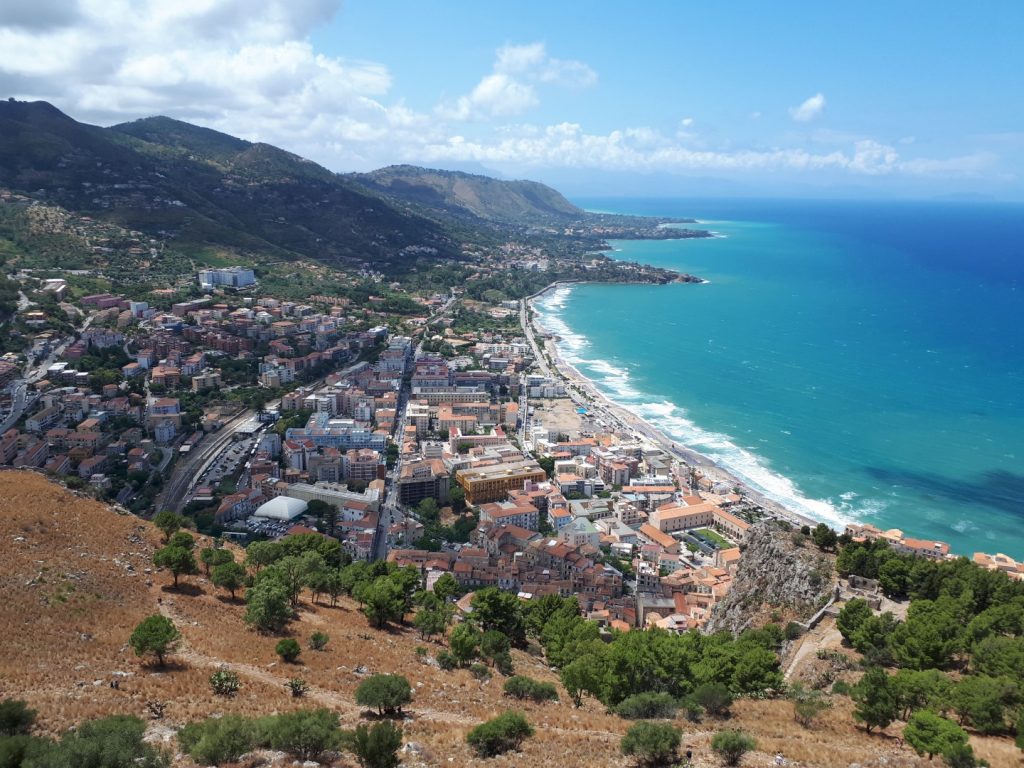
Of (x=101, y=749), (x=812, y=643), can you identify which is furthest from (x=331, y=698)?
(x=812, y=643)

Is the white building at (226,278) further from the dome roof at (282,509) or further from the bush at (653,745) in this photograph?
the bush at (653,745)

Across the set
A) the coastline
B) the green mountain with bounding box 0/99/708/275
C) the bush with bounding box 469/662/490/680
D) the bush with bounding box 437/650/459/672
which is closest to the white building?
the green mountain with bounding box 0/99/708/275

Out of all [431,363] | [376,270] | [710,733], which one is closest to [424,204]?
[376,270]

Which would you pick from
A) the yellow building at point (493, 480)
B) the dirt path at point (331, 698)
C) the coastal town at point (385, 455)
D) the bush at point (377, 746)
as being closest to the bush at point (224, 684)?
the dirt path at point (331, 698)

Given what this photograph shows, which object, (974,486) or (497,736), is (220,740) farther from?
(974,486)

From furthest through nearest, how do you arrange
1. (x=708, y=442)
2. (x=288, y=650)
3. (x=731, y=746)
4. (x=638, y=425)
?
1. (x=638, y=425)
2. (x=708, y=442)
3. (x=288, y=650)
4. (x=731, y=746)
